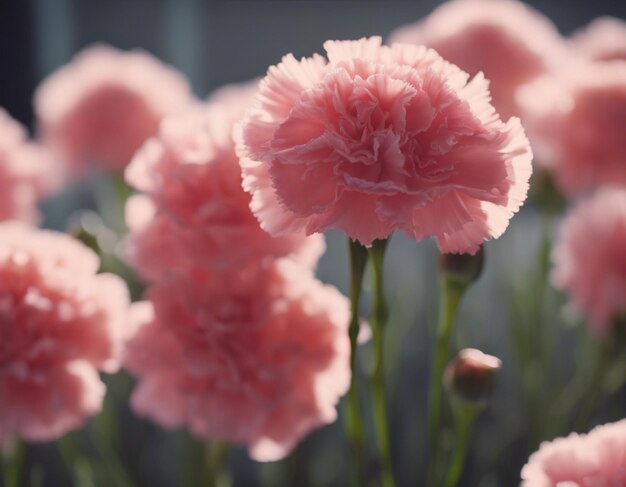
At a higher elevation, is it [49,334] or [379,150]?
[379,150]

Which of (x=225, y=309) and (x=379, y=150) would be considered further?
(x=225, y=309)

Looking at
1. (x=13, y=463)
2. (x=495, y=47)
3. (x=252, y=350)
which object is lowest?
(x=13, y=463)

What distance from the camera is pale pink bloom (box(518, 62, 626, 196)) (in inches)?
23.1

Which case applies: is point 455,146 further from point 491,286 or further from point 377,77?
point 491,286

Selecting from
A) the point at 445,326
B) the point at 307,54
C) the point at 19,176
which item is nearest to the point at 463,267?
the point at 445,326

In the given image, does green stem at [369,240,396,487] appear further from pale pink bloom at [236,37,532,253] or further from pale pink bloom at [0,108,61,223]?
pale pink bloom at [0,108,61,223]

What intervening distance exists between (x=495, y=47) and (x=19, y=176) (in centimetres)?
40

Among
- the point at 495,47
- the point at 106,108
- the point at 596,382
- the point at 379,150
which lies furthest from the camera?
the point at 106,108

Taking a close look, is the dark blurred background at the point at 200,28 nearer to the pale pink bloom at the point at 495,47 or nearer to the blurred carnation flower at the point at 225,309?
the pale pink bloom at the point at 495,47

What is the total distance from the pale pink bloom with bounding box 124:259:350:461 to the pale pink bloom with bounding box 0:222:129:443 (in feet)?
0.07

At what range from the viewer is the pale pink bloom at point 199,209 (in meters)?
0.40

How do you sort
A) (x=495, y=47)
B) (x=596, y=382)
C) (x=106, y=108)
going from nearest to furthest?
(x=596, y=382), (x=495, y=47), (x=106, y=108)

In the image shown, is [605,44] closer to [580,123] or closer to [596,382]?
[580,123]

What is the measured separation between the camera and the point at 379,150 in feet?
0.99
